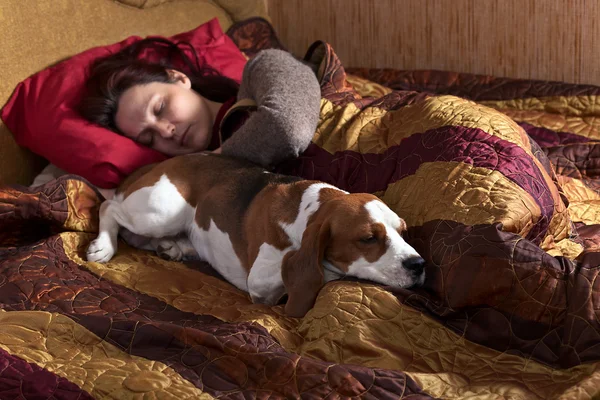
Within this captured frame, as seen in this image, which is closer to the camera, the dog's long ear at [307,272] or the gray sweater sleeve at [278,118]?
the dog's long ear at [307,272]

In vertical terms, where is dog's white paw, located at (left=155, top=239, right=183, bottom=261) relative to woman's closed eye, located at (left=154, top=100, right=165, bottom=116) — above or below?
below

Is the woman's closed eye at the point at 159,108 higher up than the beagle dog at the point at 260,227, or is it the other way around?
the woman's closed eye at the point at 159,108

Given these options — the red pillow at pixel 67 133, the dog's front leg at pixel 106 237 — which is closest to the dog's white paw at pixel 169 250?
the dog's front leg at pixel 106 237

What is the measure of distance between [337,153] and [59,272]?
2.94 feet

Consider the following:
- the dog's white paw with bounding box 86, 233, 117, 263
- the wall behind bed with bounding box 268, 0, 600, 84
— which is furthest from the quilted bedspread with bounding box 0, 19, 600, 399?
the wall behind bed with bounding box 268, 0, 600, 84

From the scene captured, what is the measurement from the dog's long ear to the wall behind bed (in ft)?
5.45

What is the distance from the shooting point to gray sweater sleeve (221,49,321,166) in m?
2.28

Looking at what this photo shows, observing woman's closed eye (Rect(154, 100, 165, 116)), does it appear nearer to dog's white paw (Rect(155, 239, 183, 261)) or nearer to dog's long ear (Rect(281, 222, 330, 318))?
dog's white paw (Rect(155, 239, 183, 261))

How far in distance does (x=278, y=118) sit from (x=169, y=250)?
1.74 feet

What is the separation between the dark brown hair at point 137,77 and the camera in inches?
99.2

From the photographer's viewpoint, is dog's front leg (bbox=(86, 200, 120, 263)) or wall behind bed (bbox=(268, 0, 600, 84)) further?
wall behind bed (bbox=(268, 0, 600, 84))

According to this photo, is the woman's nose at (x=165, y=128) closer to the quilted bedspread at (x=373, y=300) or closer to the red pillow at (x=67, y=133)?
the red pillow at (x=67, y=133)

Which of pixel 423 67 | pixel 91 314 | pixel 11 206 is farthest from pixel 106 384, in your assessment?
pixel 423 67

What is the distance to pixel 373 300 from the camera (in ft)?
5.52
